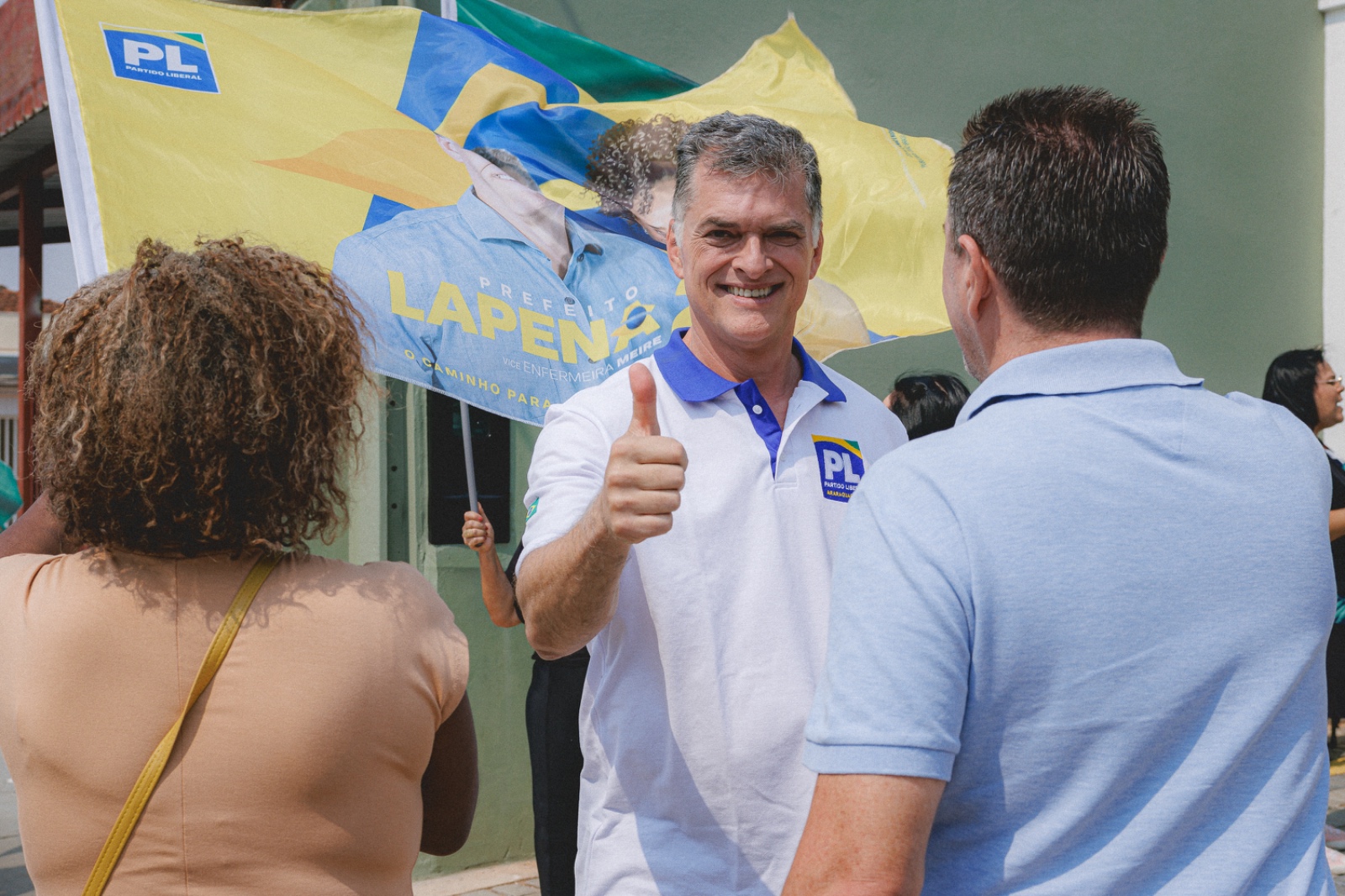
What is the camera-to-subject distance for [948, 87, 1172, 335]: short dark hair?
3.86 feet

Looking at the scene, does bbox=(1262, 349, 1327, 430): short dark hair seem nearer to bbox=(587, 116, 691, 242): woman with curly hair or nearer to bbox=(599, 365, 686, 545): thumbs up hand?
bbox=(587, 116, 691, 242): woman with curly hair

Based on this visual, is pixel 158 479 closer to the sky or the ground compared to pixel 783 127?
closer to the ground

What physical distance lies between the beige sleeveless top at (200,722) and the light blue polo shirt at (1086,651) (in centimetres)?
61

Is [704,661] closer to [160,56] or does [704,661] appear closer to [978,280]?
[978,280]

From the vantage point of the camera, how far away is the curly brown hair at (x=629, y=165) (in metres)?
3.34

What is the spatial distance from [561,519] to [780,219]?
2.26 ft

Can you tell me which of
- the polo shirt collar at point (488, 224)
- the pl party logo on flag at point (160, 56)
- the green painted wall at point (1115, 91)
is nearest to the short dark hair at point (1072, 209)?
the polo shirt collar at point (488, 224)

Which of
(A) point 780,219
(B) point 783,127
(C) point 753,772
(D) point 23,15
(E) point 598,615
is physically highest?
(D) point 23,15

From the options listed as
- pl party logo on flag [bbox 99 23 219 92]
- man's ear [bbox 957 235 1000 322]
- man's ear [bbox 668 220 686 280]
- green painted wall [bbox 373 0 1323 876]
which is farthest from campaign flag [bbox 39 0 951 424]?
green painted wall [bbox 373 0 1323 876]

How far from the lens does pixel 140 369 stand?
4.48 feet

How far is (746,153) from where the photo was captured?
6.58 ft

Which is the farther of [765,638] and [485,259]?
[485,259]

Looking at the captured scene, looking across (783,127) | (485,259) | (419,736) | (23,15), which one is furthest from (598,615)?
(23,15)

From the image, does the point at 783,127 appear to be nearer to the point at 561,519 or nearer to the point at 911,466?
the point at 561,519
